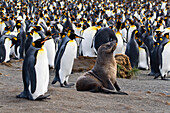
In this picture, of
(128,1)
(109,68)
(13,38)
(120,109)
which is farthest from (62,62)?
(128,1)

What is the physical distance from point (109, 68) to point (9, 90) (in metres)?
1.74

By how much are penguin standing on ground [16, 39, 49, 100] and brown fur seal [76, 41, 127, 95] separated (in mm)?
969

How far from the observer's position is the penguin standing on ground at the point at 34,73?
191 inches

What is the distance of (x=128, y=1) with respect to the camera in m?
35.8

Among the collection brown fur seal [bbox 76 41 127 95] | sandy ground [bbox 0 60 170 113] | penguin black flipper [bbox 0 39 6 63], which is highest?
penguin black flipper [bbox 0 39 6 63]

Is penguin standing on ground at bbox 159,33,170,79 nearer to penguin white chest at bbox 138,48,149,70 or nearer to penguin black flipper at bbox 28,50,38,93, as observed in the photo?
penguin white chest at bbox 138,48,149,70

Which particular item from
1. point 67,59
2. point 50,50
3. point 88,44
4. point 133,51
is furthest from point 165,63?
→ point 50,50

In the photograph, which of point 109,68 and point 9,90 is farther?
point 109,68

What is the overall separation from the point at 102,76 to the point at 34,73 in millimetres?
1333

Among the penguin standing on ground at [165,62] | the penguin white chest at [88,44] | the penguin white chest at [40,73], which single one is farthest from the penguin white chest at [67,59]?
the penguin white chest at [88,44]

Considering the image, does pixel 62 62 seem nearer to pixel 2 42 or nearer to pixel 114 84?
pixel 114 84

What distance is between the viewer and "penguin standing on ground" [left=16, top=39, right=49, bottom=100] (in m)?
4.84

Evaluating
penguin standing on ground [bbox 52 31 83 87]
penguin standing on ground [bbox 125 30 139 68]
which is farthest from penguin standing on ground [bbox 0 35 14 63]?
penguin standing on ground [bbox 52 31 83 87]

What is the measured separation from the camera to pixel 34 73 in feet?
15.9
